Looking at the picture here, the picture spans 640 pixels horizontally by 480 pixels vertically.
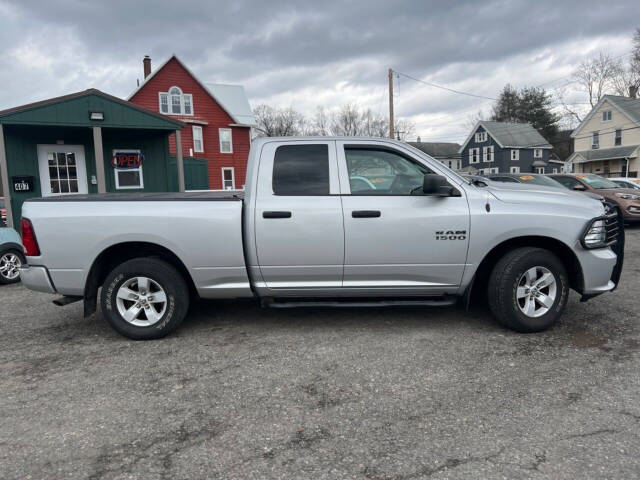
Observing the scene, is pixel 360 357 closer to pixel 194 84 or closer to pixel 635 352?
pixel 635 352

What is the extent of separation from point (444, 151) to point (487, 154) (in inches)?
776

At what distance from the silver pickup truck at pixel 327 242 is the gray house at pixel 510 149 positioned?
49.9 meters

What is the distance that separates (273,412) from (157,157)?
12467mm

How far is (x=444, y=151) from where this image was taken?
7288 cm

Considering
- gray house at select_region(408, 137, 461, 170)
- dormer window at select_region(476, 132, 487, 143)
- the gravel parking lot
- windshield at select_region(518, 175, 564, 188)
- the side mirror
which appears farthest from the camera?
gray house at select_region(408, 137, 461, 170)

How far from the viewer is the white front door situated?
1252 cm

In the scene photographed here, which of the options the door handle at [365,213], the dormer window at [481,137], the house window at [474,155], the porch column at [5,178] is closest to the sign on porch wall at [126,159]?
the porch column at [5,178]

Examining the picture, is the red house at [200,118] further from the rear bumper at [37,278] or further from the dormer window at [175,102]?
the rear bumper at [37,278]

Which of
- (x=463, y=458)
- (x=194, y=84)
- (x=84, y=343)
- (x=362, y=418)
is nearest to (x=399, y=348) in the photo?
(x=362, y=418)

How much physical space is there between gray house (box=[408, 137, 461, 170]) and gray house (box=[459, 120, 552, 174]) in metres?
14.8

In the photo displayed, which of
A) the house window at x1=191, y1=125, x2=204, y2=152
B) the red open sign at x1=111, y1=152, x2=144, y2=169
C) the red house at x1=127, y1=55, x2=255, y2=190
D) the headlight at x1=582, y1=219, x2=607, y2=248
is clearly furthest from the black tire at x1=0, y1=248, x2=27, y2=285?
the house window at x1=191, y1=125, x2=204, y2=152

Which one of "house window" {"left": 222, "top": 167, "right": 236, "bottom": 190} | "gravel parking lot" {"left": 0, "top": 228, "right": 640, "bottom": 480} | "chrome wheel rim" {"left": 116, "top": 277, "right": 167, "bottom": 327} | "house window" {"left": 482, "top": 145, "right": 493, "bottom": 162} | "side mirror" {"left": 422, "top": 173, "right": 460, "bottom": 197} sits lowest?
"gravel parking lot" {"left": 0, "top": 228, "right": 640, "bottom": 480}

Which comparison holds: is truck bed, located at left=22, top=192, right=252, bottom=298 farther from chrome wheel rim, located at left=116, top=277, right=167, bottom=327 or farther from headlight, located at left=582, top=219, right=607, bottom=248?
headlight, located at left=582, top=219, right=607, bottom=248

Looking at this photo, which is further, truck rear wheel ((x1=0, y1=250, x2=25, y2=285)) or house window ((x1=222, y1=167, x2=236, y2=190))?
house window ((x1=222, y1=167, x2=236, y2=190))
